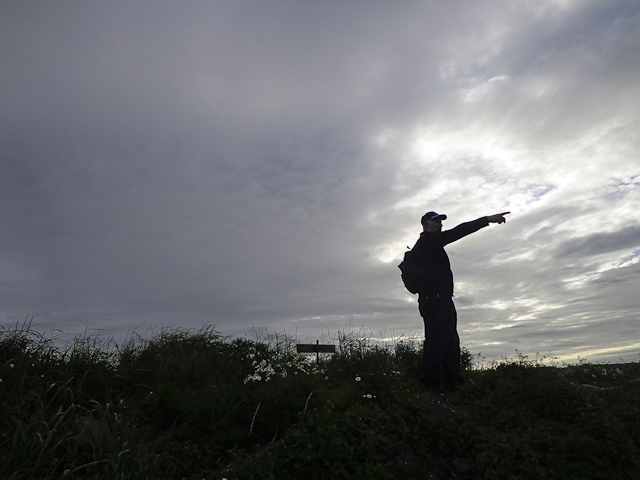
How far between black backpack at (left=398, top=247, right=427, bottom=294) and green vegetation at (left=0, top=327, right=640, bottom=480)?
1.64 metres

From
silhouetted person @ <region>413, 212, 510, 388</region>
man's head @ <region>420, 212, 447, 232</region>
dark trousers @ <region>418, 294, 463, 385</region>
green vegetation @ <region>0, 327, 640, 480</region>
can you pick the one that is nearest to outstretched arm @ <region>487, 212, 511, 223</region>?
silhouetted person @ <region>413, 212, 510, 388</region>

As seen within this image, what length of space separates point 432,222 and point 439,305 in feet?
5.92

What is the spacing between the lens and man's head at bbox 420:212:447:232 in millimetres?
9461

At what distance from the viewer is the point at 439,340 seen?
29.1ft

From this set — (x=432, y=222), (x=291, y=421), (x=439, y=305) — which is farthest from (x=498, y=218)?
(x=291, y=421)

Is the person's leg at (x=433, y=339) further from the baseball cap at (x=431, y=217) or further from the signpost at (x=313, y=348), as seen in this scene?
the signpost at (x=313, y=348)

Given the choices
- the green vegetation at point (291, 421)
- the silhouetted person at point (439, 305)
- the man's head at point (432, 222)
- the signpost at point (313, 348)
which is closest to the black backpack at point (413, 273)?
the silhouetted person at point (439, 305)

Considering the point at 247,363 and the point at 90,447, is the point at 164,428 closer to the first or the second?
the point at 90,447

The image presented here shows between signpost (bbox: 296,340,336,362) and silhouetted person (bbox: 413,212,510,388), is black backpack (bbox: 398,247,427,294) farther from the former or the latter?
signpost (bbox: 296,340,336,362)

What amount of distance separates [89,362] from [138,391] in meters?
1.18

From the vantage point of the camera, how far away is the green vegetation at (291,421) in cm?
548

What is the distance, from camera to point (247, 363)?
386 inches

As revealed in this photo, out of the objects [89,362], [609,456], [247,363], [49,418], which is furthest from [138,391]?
[609,456]

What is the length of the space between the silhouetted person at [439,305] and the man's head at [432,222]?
0.24 feet
